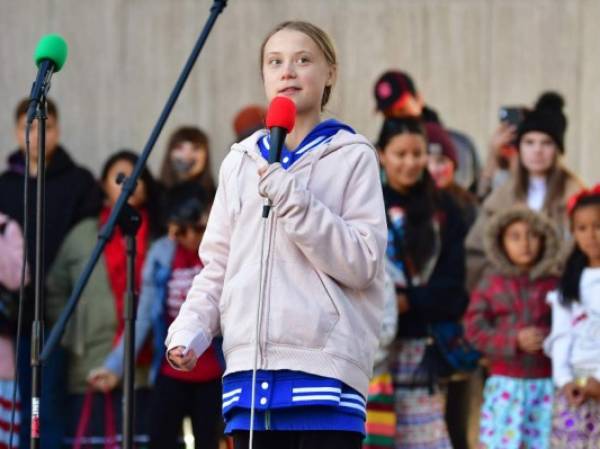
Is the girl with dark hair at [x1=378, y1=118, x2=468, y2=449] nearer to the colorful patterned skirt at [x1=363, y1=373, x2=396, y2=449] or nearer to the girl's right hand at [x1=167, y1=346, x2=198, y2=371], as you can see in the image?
the colorful patterned skirt at [x1=363, y1=373, x2=396, y2=449]

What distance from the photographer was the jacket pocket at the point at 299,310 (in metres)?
4.11

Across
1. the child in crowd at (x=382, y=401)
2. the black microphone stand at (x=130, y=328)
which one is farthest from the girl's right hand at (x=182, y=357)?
the child in crowd at (x=382, y=401)

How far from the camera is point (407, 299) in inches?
289

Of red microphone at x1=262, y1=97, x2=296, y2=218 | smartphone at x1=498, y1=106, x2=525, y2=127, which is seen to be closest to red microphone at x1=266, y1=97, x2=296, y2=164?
red microphone at x1=262, y1=97, x2=296, y2=218

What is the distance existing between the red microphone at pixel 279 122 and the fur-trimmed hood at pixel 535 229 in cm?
347

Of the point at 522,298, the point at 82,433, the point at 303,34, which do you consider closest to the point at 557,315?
the point at 522,298

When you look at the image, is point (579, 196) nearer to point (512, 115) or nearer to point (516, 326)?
point (516, 326)

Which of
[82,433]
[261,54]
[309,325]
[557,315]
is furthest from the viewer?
[82,433]

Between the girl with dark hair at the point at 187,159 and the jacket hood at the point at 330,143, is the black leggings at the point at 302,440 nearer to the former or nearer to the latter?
the jacket hood at the point at 330,143

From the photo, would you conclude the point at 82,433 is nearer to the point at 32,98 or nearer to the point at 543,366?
the point at 543,366

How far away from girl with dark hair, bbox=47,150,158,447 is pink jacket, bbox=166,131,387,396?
381 cm

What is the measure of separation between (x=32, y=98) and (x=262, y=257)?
98cm

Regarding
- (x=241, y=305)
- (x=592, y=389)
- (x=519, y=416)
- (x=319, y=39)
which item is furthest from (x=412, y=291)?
(x=241, y=305)

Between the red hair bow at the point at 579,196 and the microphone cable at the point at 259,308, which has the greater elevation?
the red hair bow at the point at 579,196
